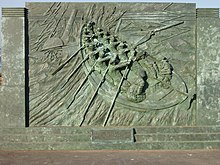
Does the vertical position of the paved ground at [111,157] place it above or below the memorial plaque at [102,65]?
below

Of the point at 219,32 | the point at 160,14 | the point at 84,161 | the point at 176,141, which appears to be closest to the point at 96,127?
the point at 84,161

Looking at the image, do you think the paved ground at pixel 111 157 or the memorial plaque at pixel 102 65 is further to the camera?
the memorial plaque at pixel 102 65

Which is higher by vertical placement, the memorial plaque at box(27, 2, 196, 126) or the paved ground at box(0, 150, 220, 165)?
the memorial plaque at box(27, 2, 196, 126)

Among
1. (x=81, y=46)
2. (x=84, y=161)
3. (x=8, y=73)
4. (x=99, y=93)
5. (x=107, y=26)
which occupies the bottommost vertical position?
(x=84, y=161)

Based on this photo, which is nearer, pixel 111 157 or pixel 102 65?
pixel 111 157

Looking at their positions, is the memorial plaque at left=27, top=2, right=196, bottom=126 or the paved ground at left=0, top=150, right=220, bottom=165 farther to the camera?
the memorial plaque at left=27, top=2, right=196, bottom=126

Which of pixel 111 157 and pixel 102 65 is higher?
pixel 102 65

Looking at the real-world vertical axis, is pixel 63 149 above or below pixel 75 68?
below

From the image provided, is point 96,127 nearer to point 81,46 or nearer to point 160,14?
point 81,46
